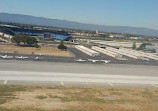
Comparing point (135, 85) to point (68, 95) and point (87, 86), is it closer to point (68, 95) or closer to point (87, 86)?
point (87, 86)

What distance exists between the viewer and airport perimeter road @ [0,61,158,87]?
36.0m

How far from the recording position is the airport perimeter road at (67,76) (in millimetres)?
35969

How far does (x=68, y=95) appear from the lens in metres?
29.1

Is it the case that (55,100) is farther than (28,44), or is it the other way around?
(28,44)

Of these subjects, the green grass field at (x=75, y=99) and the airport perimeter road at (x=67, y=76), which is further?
the airport perimeter road at (x=67, y=76)

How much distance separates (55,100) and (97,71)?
21230 mm

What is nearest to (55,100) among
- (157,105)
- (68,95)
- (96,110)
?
(68,95)

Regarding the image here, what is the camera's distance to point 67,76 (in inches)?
1575

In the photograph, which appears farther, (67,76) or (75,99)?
(67,76)

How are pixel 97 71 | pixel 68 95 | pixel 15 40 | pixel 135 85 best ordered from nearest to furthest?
pixel 68 95, pixel 135 85, pixel 97 71, pixel 15 40

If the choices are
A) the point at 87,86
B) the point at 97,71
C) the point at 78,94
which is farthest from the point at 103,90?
the point at 97,71

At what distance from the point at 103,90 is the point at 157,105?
817 centimetres

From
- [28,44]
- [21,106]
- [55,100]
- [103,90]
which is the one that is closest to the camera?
[21,106]

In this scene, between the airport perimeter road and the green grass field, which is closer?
the green grass field
